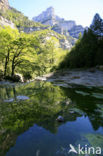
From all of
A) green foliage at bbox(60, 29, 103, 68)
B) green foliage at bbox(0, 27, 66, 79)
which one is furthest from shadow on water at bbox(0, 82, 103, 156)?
green foliage at bbox(60, 29, 103, 68)

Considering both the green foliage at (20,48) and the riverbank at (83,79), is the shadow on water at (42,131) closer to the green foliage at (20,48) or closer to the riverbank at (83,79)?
the riverbank at (83,79)

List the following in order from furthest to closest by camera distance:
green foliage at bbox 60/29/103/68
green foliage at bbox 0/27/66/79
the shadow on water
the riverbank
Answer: green foliage at bbox 60/29/103/68, green foliage at bbox 0/27/66/79, the riverbank, the shadow on water

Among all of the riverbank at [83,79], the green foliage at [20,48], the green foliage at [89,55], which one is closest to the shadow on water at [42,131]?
the riverbank at [83,79]

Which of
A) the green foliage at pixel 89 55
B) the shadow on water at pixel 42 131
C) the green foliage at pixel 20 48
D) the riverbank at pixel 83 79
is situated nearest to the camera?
the shadow on water at pixel 42 131

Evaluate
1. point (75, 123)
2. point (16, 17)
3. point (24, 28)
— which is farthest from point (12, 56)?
point (16, 17)

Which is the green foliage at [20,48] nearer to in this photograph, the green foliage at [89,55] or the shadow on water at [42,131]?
the shadow on water at [42,131]

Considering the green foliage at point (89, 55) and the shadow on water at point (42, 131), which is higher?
the green foliage at point (89, 55)

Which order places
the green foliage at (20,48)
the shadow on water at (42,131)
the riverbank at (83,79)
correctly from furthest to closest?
the green foliage at (20,48) < the riverbank at (83,79) < the shadow on water at (42,131)

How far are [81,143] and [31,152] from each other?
3.74 ft

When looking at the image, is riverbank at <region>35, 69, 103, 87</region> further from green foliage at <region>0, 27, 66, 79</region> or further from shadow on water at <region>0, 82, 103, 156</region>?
shadow on water at <region>0, 82, 103, 156</region>

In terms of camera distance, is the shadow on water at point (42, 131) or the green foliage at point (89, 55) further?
the green foliage at point (89, 55)

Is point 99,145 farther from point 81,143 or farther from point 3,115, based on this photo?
point 3,115

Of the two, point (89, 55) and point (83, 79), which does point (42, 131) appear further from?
point (89, 55)

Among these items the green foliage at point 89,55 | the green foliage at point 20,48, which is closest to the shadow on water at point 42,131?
the green foliage at point 20,48
